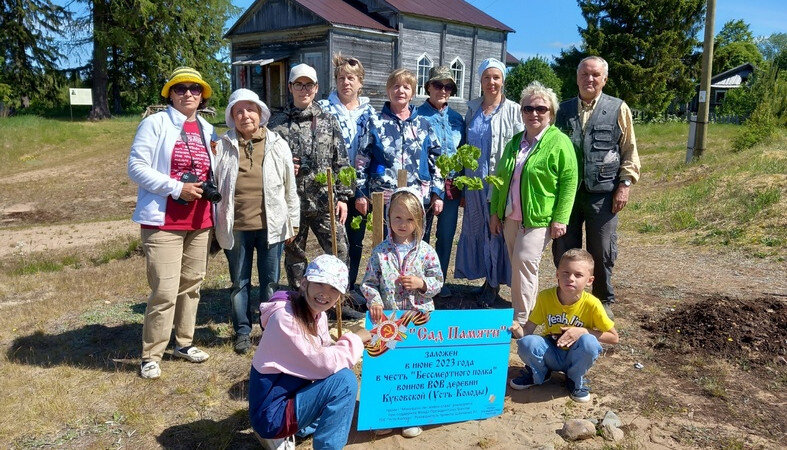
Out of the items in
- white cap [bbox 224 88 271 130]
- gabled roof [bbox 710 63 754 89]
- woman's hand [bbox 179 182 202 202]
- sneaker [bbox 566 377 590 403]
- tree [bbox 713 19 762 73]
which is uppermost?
tree [bbox 713 19 762 73]

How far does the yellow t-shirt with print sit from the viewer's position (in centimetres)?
369

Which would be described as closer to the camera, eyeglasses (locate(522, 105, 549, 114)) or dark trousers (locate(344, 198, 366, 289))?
eyeglasses (locate(522, 105, 549, 114))

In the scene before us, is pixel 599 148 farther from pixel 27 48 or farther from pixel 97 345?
pixel 27 48

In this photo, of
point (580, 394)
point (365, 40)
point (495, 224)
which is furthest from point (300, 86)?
point (365, 40)

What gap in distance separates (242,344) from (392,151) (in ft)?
6.25

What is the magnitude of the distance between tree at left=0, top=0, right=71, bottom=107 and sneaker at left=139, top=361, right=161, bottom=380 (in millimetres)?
26206

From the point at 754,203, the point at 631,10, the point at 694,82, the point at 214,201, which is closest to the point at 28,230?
the point at 214,201

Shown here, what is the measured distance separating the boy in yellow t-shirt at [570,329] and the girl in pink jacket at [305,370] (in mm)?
1254

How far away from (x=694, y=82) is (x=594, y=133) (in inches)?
1386

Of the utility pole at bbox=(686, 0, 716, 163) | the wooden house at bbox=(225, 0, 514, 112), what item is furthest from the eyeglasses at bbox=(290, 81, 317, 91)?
the wooden house at bbox=(225, 0, 514, 112)

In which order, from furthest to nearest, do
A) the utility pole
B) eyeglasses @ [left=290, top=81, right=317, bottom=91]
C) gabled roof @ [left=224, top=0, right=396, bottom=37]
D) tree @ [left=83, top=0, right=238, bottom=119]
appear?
tree @ [left=83, top=0, right=238, bottom=119] → gabled roof @ [left=224, top=0, right=396, bottom=37] → the utility pole → eyeglasses @ [left=290, top=81, right=317, bottom=91]

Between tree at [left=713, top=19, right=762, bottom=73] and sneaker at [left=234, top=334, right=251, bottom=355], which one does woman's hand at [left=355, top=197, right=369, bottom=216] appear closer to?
sneaker at [left=234, top=334, right=251, bottom=355]

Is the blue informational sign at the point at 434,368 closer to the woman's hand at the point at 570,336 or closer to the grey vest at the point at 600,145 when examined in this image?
the woman's hand at the point at 570,336

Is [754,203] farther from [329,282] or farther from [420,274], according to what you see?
[329,282]
